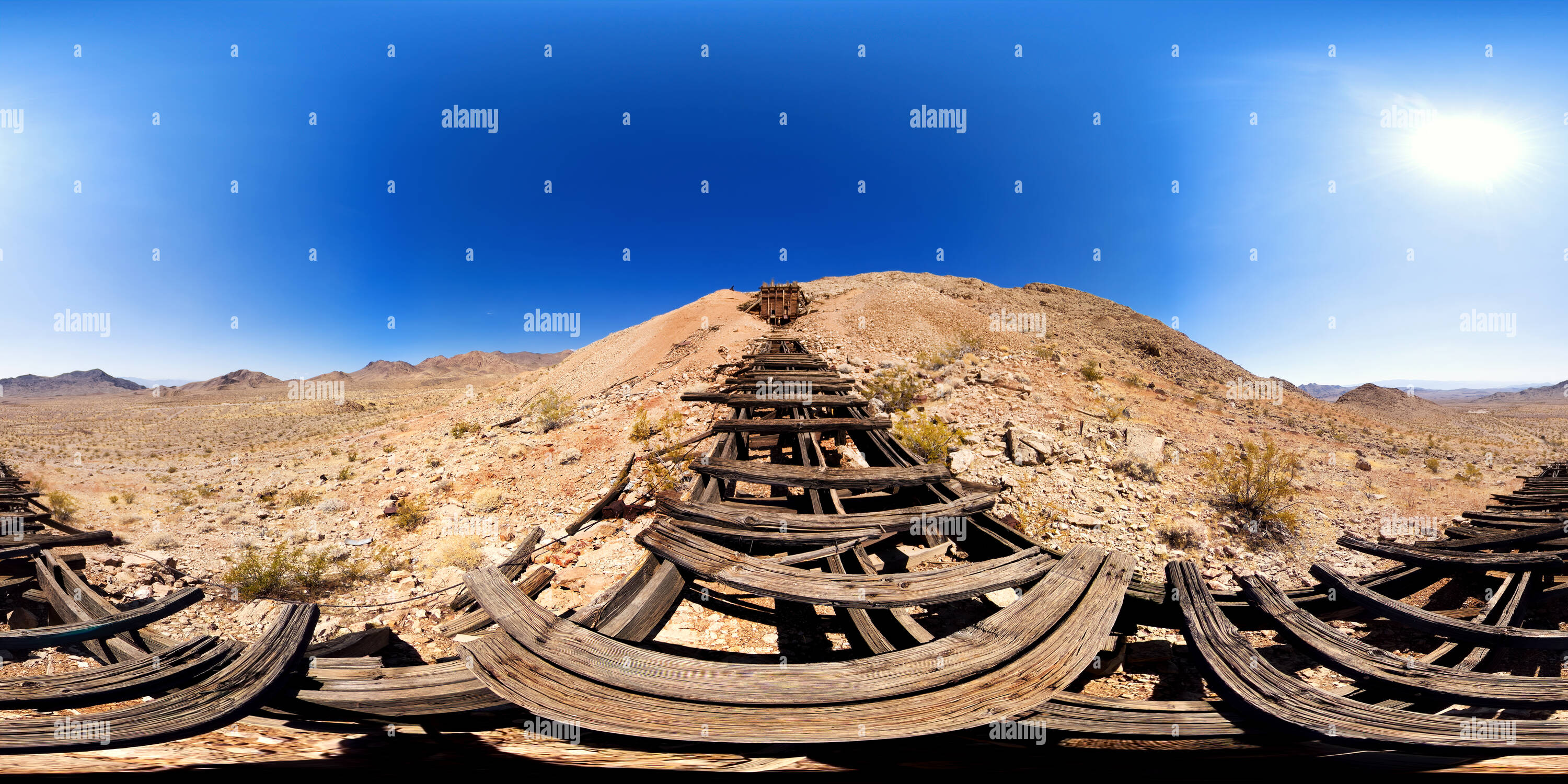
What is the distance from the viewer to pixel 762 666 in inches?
56.3

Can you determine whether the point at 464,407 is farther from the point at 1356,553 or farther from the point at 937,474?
the point at 1356,553

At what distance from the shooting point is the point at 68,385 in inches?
4665

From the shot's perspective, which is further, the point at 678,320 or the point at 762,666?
the point at 678,320

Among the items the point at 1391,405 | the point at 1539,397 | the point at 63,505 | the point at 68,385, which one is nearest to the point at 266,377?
the point at 68,385

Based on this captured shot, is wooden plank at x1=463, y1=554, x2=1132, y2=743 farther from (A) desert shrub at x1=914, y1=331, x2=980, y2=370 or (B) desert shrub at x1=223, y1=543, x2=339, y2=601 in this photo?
(A) desert shrub at x1=914, y1=331, x2=980, y2=370

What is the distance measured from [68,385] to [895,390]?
219396mm

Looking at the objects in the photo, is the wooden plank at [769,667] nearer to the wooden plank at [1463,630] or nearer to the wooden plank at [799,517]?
the wooden plank at [799,517]

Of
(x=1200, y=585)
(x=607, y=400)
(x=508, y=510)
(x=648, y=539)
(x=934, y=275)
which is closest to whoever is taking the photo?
(x=1200, y=585)

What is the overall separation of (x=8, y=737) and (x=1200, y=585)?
415cm

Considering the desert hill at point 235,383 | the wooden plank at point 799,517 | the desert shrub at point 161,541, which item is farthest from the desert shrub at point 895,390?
the desert hill at point 235,383

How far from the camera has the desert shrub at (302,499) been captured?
29.2ft

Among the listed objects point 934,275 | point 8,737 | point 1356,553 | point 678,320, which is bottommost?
point 1356,553

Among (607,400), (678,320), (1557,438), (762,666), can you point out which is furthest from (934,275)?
(762,666)

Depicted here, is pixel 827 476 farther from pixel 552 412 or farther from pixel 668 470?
pixel 552 412
